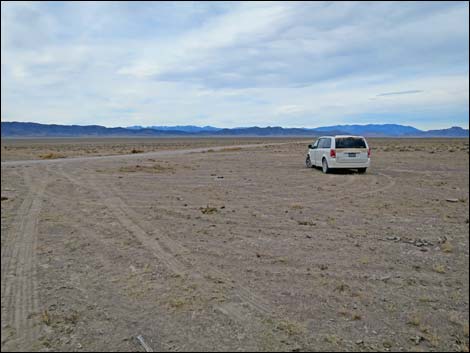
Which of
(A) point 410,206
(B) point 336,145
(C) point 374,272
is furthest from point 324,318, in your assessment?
(B) point 336,145

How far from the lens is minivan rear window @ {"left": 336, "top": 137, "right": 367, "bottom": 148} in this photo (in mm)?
15422

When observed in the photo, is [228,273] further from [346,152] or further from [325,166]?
[325,166]

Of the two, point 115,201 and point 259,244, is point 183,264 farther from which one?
point 115,201

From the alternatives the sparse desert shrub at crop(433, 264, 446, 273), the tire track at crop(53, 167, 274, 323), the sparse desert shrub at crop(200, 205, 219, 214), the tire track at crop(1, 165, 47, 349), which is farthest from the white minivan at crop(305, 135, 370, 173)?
the tire track at crop(1, 165, 47, 349)

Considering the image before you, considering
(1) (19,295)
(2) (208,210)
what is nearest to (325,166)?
(2) (208,210)

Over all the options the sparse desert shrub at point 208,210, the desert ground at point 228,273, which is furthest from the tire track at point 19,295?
the sparse desert shrub at point 208,210

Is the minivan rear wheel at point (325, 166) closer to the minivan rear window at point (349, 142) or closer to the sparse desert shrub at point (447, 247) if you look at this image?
the minivan rear window at point (349, 142)

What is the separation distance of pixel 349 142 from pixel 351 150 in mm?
409

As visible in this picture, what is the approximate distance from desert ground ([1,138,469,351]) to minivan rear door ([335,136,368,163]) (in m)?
5.87

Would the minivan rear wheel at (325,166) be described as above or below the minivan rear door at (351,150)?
below

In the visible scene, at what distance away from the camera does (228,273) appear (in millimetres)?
5012

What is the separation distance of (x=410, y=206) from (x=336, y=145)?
6322 millimetres

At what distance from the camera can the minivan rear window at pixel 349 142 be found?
15.4 meters

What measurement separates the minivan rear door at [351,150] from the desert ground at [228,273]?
5.87 metres
